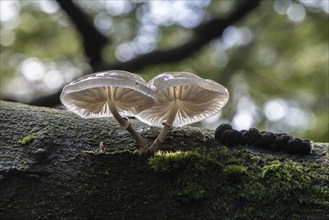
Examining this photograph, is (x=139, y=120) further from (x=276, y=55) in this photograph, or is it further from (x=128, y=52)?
(x=276, y=55)

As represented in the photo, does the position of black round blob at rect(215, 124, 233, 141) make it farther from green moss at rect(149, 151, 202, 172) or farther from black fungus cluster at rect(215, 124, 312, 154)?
green moss at rect(149, 151, 202, 172)

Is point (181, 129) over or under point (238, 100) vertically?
over

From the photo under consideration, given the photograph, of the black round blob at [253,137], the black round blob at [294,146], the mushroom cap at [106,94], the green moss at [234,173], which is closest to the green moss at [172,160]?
the green moss at [234,173]

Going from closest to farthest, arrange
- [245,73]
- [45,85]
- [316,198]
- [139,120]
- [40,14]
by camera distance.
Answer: [316,198]
[139,120]
[40,14]
[245,73]
[45,85]

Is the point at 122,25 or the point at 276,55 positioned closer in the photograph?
the point at 122,25

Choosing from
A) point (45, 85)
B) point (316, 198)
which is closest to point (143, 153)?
point (316, 198)

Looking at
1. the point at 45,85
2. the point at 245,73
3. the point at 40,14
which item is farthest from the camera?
the point at 45,85

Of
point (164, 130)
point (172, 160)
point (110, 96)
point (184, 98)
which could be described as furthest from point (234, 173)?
point (110, 96)

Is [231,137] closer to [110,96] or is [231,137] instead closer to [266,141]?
[266,141]
